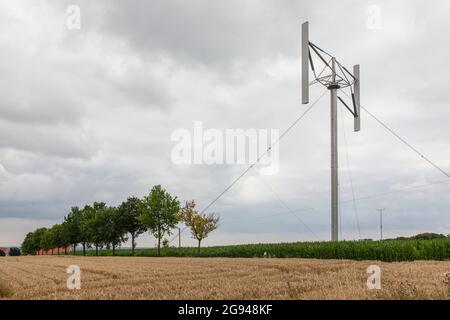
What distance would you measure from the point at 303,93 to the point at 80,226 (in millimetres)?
69814

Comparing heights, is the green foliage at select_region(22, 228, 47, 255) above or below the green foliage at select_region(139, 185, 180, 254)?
below

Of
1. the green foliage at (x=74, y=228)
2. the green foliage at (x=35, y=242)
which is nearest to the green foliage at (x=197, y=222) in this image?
the green foliage at (x=74, y=228)

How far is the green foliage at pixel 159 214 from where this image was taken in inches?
2537

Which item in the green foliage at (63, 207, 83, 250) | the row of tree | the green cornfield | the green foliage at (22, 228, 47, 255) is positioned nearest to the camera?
the green cornfield

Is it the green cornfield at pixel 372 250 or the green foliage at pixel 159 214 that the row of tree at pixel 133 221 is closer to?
the green foliage at pixel 159 214

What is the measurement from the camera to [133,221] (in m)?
74.5

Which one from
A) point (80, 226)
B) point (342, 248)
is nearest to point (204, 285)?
point (342, 248)

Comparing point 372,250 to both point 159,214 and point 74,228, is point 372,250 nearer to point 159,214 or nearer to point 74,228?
point 159,214

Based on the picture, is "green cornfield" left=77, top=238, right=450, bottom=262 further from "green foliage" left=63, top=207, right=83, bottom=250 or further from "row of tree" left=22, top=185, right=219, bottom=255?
"green foliage" left=63, top=207, right=83, bottom=250

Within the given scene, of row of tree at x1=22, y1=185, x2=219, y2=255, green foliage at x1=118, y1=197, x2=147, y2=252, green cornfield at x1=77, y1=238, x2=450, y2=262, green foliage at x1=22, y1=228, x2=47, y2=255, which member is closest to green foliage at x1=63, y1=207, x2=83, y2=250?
row of tree at x1=22, y1=185, x2=219, y2=255

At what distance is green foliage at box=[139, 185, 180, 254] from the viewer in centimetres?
6444

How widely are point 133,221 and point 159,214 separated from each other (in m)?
11.6

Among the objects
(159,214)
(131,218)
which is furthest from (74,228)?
(159,214)
